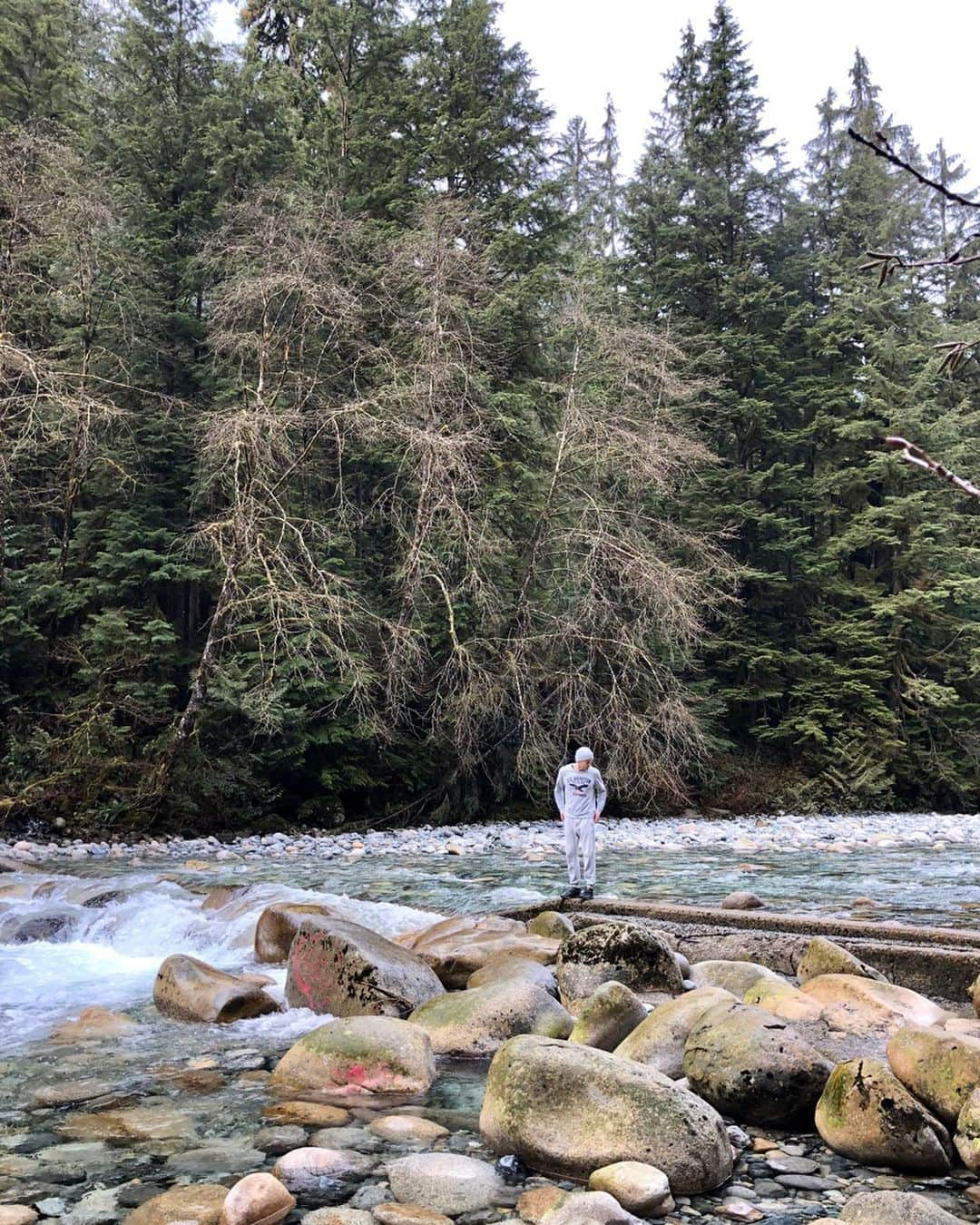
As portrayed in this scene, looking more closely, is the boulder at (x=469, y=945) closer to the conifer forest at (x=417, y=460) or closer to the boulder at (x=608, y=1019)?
the boulder at (x=608, y=1019)

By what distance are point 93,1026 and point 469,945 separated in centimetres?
230

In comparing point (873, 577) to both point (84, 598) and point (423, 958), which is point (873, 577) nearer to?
point (84, 598)

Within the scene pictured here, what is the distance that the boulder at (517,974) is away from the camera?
214 inches

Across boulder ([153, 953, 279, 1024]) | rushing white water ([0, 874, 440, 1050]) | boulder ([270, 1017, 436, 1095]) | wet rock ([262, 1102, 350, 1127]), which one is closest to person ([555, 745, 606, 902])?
rushing white water ([0, 874, 440, 1050])

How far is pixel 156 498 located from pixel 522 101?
11023mm

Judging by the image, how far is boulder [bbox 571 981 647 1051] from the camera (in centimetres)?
452

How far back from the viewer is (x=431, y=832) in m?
14.9

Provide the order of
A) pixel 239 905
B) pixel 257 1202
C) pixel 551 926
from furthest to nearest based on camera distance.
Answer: pixel 239 905
pixel 551 926
pixel 257 1202

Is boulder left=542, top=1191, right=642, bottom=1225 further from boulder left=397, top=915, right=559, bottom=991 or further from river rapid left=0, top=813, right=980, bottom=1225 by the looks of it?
boulder left=397, top=915, right=559, bottom=991

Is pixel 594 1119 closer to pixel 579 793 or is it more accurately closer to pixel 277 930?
pixel 277 930

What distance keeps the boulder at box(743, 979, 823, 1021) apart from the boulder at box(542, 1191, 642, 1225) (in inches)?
70.6

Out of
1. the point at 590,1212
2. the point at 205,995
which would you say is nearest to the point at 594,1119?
the point at 590,1212

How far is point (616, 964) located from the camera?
555cm

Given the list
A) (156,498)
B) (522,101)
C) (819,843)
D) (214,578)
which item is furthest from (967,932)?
(522,101)
